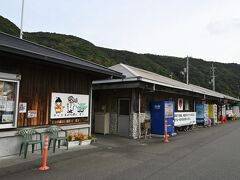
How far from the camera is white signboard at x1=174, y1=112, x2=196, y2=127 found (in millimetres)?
16359

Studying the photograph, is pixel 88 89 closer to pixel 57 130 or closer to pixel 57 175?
pixel 57 130

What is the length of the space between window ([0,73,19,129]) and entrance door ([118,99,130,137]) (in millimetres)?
7030

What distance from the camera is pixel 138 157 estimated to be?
839cm

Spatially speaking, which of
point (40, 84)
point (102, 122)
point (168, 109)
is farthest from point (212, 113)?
point (40, 84)

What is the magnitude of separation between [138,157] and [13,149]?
439cm

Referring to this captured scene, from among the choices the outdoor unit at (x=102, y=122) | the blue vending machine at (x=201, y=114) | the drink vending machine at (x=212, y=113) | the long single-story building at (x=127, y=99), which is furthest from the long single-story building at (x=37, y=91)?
the drink vending machine at (x=212, y=113)

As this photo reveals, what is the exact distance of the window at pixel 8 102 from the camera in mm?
7574

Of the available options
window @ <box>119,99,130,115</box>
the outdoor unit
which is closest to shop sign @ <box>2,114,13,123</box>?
the outdoor unit

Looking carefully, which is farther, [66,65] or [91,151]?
[91,151]

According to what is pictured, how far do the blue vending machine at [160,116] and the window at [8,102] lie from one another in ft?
28.3

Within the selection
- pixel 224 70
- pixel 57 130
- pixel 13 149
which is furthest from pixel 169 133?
pixel 224 70

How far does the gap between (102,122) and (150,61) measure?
77.9 metres

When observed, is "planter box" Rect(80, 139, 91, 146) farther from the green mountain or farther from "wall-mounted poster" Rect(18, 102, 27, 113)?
the green mountain

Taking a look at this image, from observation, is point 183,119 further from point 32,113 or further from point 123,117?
point 32,113
